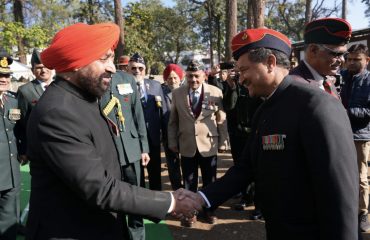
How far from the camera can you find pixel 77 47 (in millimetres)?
1846

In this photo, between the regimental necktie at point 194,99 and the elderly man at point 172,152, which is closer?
the regimental necktie at point 194,99

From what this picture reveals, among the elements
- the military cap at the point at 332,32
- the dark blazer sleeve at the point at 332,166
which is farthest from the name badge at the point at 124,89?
the dark blazer sleeve at the point at 332,166

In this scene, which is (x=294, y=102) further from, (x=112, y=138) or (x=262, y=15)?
(x=262, y=15)

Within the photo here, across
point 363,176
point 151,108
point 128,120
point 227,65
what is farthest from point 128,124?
point 363,176

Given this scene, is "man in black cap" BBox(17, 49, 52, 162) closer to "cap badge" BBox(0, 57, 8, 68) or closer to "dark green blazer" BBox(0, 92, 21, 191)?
"dark green blazer" BBox(0, 92, 21, 191)

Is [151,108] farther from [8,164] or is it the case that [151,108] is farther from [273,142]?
[273,142]

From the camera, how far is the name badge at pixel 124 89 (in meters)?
3.75

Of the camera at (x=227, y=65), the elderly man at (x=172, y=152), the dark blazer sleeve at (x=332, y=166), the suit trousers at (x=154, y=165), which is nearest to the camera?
the dark blazer sleeve at (x=332, y=166)

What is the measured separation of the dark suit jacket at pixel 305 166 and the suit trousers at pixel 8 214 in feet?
9.61

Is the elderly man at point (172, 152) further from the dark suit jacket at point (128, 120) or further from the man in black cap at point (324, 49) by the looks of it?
the man in black cap at point (324, 49)

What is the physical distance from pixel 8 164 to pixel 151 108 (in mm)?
2038

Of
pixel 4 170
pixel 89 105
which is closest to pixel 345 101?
pixel 89 105

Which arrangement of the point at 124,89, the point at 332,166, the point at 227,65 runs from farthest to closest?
1. the point at 227,65
2. the point at 124,89
3. the point at 332,166

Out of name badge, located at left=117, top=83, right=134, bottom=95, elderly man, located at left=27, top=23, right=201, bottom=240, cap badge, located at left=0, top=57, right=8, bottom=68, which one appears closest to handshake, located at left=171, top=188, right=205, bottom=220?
elderly man, located at left=27, top=23, right=201, bottom=240
